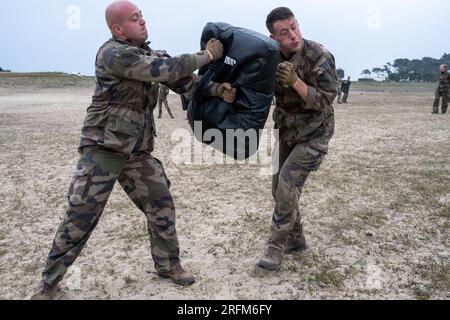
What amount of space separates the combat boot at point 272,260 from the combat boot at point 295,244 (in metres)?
0.39

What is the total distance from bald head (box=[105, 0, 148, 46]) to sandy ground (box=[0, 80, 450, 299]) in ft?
6.16

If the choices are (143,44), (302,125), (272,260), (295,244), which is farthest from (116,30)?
(295,244)

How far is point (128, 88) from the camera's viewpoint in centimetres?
279

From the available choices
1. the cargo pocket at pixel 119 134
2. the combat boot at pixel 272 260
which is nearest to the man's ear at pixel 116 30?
the cargo pocket at pixel 119 134

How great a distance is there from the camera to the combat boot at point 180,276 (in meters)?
3.26

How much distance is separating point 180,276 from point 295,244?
3.72 feet

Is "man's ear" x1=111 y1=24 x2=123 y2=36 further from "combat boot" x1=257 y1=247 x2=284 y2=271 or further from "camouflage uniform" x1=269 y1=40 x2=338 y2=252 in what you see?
"combat boot" x1=257 y1=247 x2=284 y2=271

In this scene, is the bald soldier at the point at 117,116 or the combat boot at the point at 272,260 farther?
the combat boot at the point at 272,260

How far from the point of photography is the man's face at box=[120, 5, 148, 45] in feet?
8.98

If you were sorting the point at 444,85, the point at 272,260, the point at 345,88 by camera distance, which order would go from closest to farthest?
the point at 272,260, the point at 444,85, the point at 345,88

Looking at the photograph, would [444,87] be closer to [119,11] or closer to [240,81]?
[240,81]

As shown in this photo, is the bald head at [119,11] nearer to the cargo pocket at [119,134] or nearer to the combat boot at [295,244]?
the cargo pocket at [119,134]
